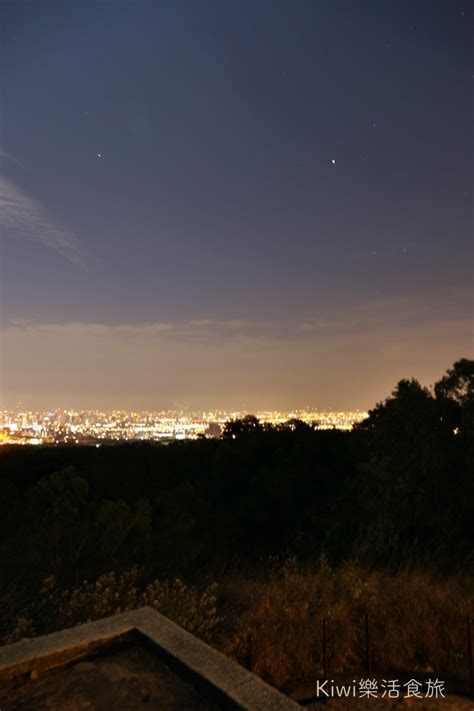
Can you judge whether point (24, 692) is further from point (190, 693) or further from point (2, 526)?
point (2, 526)

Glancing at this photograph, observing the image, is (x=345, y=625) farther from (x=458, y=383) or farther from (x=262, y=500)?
(x=262, y=500)

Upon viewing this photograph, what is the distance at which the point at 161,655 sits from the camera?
3.32m

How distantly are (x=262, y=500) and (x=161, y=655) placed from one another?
15.8 meters

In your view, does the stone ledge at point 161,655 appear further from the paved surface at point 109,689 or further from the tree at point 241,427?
the tree at point 241,427

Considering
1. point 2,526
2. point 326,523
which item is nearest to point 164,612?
point 2,526

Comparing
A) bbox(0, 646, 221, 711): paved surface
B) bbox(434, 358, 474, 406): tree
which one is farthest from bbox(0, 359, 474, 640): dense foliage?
bbox(0, 646, 221, 711): paved surface

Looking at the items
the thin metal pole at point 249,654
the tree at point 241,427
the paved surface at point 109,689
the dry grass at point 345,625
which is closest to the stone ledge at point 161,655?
the paved surface at point 109,689

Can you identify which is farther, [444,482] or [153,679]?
[444,482]

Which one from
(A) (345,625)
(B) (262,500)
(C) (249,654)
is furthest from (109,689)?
(B) (262,500)

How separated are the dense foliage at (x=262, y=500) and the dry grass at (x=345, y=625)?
171cm

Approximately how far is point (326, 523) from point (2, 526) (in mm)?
9140

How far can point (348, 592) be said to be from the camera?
5621mm

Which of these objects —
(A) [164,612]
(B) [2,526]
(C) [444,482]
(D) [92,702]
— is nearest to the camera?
(D) [92,702]

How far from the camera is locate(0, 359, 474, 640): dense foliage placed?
771 centimetres
